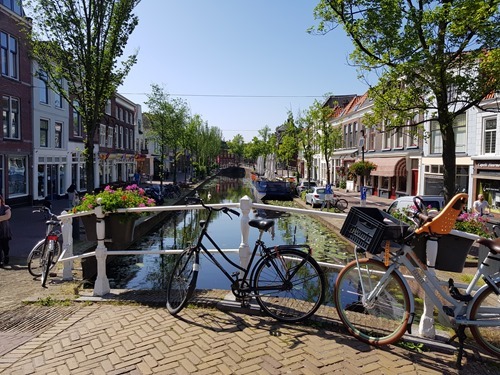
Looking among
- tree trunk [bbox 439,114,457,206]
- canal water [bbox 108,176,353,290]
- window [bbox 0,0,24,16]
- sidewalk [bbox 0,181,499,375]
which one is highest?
window [bbox 0,0,24,16]

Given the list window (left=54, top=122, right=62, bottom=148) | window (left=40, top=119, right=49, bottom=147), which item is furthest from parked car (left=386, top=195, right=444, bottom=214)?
window (left=54, top=122, right=62, bottom=148)

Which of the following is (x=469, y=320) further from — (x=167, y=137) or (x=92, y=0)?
(x=167, y=137)

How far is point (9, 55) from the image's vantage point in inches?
731

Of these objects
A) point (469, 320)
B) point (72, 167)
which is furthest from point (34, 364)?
point (72, 167)

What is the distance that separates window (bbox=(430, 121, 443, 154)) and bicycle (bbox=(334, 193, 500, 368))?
21.6 m

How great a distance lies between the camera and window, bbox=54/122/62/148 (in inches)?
942

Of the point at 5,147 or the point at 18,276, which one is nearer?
the point at 18,276

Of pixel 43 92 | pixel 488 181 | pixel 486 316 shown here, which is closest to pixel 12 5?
pixel 43 92

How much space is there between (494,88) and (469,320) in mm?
7596

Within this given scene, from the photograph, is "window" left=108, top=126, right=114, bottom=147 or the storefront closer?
the storefront

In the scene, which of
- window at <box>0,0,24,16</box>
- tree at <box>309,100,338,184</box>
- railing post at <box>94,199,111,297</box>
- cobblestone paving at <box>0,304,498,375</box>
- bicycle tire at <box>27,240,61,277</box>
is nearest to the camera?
cobblestone paving at <box>0,304,498,375</box>

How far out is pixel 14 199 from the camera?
62.2 feet

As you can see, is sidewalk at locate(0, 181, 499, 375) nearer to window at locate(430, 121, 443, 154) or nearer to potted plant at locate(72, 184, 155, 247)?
potted plant at locate(72, 184, 155, 247)

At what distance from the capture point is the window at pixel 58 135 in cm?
2394
